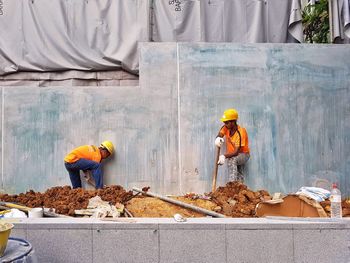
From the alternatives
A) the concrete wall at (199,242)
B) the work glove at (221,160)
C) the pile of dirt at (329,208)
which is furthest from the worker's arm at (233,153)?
the concrete wall at (199,242)

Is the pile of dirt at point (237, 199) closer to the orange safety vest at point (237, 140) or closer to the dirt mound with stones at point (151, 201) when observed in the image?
the dirt mound with stones at point (151, 201)

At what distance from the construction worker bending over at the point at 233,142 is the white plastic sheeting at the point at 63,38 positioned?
228cm

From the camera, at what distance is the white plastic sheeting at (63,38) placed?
25.8ft

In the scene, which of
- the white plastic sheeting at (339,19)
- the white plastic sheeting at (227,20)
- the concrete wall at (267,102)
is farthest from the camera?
the white plastic sheeting at (227,20)

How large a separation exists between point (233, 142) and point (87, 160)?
2589 mm

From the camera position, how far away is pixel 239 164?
7.01 meters

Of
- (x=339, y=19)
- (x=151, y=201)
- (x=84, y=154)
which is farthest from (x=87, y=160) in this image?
(x=339, y=19)

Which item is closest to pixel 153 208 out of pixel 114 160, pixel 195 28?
pixel 114 160

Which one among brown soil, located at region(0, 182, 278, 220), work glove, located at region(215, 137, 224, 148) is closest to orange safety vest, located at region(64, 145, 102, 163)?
brown soil, located at region(0, 182, 278, 220)

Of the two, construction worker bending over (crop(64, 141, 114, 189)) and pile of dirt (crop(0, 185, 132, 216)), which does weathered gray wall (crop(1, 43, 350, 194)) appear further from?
pile of dirt (crop(0, 185, 132, 216))

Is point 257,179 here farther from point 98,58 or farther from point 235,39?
point 98,58

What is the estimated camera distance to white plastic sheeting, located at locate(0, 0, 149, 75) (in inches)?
310

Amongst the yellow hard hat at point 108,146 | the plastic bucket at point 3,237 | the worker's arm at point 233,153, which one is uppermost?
the yellow hard hat at point 108,146

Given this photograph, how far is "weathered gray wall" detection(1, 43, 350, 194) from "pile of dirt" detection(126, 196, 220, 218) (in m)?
1.54
